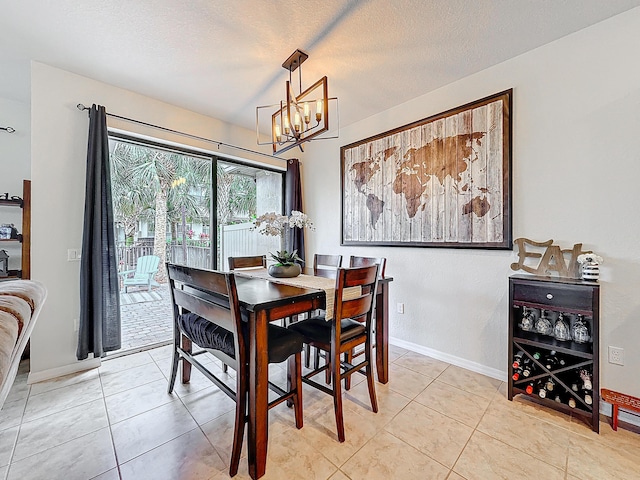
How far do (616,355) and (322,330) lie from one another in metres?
1.95

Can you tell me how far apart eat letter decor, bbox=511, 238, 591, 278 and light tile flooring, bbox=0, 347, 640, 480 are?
0.97 meters

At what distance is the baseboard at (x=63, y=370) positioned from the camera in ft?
7.39

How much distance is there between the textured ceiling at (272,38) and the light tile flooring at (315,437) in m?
2.66

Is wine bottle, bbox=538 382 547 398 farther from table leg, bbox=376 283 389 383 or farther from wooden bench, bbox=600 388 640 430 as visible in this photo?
table leg, bbox=376 283 389 383

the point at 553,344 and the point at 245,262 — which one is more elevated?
the point at 245,262

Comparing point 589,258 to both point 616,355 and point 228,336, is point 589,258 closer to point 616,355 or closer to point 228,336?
point 616,355

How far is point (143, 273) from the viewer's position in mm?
3162

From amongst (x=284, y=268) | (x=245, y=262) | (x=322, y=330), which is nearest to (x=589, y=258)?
(x=322, y=330)

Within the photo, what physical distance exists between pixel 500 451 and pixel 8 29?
13.8 feet

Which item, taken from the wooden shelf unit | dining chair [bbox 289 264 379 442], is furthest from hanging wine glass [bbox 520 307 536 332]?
the wooden shelf unit

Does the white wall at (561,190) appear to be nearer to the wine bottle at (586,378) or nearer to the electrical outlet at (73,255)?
the wine bottle at (586,378)

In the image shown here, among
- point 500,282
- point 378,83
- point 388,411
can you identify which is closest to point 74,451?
point 388,411

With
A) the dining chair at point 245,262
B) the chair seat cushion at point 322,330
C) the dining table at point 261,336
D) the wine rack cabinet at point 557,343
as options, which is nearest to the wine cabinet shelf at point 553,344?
the wine rack cabinet at point 557,343

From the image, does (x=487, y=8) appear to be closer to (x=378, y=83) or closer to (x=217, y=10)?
(x=378, y=83)
